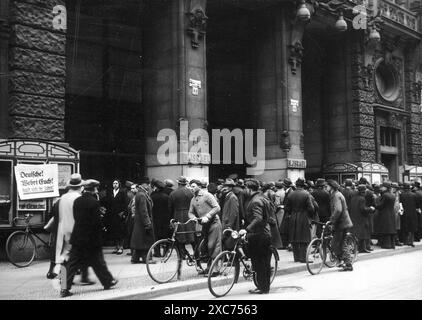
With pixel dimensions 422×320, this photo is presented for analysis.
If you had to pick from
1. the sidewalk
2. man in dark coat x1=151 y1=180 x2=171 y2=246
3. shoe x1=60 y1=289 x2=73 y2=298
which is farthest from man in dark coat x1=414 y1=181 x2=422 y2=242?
shoe x1=60 y1=289 x2=73 y2=298

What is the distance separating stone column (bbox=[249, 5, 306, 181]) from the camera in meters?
20.4

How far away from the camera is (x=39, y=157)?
42.8 ft

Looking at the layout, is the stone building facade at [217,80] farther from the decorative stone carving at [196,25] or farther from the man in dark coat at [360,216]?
the man in dark coat at [360,216]

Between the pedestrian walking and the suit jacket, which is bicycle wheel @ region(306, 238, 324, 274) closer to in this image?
the pedestrian walking

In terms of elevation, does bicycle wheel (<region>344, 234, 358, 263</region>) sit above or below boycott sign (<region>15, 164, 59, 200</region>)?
below

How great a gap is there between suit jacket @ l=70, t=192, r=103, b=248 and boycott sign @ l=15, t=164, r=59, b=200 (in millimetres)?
4171

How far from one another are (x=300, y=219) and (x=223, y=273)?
4.12 metres

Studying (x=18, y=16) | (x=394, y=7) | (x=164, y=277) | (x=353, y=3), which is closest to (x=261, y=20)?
(x=353, y=3)

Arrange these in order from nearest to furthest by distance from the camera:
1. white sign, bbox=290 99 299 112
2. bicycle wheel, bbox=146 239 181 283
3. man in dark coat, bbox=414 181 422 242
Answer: bicycle wheel, bbox=146 239 181 283, man in dark coat, bbox=414 181 422 242, white sign, bbox=290 99 299 112

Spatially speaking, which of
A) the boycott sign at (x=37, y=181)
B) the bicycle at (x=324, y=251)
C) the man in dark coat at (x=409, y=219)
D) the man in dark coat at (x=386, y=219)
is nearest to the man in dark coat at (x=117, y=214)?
the boycott sign at (x=37, y=181)

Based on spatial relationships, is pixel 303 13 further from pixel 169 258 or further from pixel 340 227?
pixel 169 258

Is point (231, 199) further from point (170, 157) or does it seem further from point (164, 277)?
point (170, 157)

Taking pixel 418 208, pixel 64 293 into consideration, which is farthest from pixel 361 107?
pixel 64 293

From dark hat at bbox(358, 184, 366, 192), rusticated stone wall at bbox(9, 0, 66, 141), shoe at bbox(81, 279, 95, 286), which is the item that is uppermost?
rusticated stone wall at bbox(9, 0, 66, 141)
